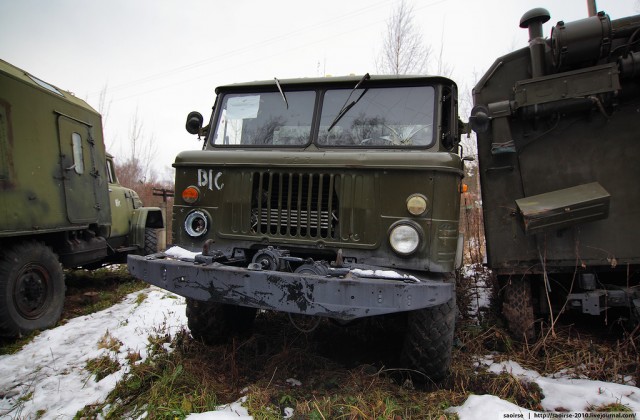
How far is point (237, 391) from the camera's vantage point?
3008 mm

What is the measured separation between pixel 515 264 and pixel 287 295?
2479 mm

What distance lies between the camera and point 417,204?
2900 millimetres

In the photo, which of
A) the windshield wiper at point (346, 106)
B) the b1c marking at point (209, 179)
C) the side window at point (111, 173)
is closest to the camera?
the b1c marking at point (209, 179)

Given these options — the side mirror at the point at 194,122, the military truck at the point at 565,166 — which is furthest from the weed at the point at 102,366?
the military truck at the point at 565,166

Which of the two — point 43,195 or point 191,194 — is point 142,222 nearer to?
point 43,195

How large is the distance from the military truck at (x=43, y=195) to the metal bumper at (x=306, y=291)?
2857 millimetres

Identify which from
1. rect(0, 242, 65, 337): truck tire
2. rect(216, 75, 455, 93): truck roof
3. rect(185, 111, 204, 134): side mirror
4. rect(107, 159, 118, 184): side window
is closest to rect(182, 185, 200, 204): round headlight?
rect(185, 111, 204, 134): side mirror

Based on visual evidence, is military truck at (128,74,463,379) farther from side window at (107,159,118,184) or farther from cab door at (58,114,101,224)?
side window at (107,159,118,184)

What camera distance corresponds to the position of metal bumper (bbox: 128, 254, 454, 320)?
249 cm

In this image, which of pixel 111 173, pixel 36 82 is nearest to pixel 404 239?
pixel 36 82

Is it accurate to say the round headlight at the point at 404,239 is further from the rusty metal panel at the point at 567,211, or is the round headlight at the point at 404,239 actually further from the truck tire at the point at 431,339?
the rusty metal panel at the point at 567,211

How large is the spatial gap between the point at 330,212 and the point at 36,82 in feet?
15.0

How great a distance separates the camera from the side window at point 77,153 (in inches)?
224

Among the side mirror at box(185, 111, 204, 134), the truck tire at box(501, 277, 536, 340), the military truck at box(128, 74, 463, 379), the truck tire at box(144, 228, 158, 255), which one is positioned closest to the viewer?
the military truck at box(128, 74, 463, 379)
